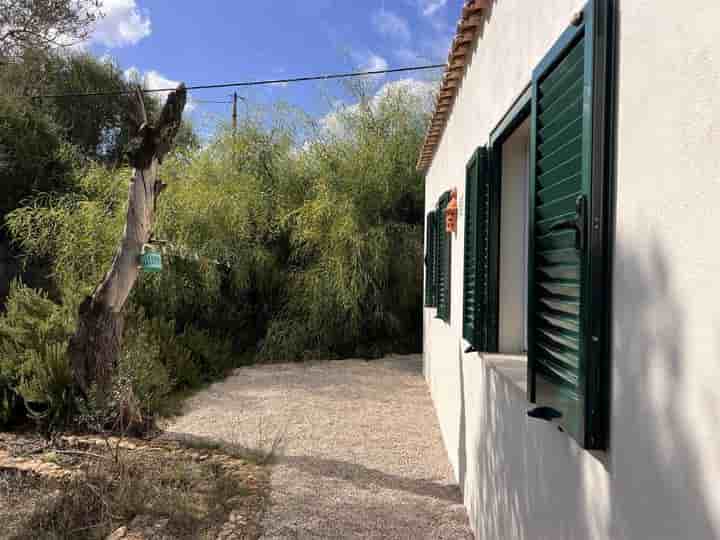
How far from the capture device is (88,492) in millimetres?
3188

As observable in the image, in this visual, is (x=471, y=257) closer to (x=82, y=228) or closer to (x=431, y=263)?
(x=431, y=263)

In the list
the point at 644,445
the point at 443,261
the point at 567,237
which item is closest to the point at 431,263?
the point at 443,261

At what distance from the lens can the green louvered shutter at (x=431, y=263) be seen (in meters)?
5.89

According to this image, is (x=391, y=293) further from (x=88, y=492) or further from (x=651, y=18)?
(x=651, y=18)

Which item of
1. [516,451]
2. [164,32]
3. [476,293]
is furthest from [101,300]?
[164,32]

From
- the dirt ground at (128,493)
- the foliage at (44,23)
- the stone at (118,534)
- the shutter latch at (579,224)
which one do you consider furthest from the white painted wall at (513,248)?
the foliage at (44,23)

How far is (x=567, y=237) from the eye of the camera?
4.84ft

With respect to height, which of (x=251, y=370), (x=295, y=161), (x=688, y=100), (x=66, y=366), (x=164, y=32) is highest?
(x=164, y=32)

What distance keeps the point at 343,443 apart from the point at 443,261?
1.80 m

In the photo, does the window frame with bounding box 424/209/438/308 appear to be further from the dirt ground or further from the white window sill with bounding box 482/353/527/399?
the white window sill with bounding box 482/353/527/399

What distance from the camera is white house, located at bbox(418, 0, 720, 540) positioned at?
854 millimetres

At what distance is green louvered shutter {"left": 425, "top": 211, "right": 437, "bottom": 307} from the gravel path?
113 cm

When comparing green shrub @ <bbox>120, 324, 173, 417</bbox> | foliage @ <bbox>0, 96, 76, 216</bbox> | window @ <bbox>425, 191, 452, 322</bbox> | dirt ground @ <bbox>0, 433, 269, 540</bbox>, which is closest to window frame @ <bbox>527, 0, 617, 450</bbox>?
dirt ground @ <bbox>0, 433, 269, 540</bbox>

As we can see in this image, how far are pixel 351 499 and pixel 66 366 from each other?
9.78ft
